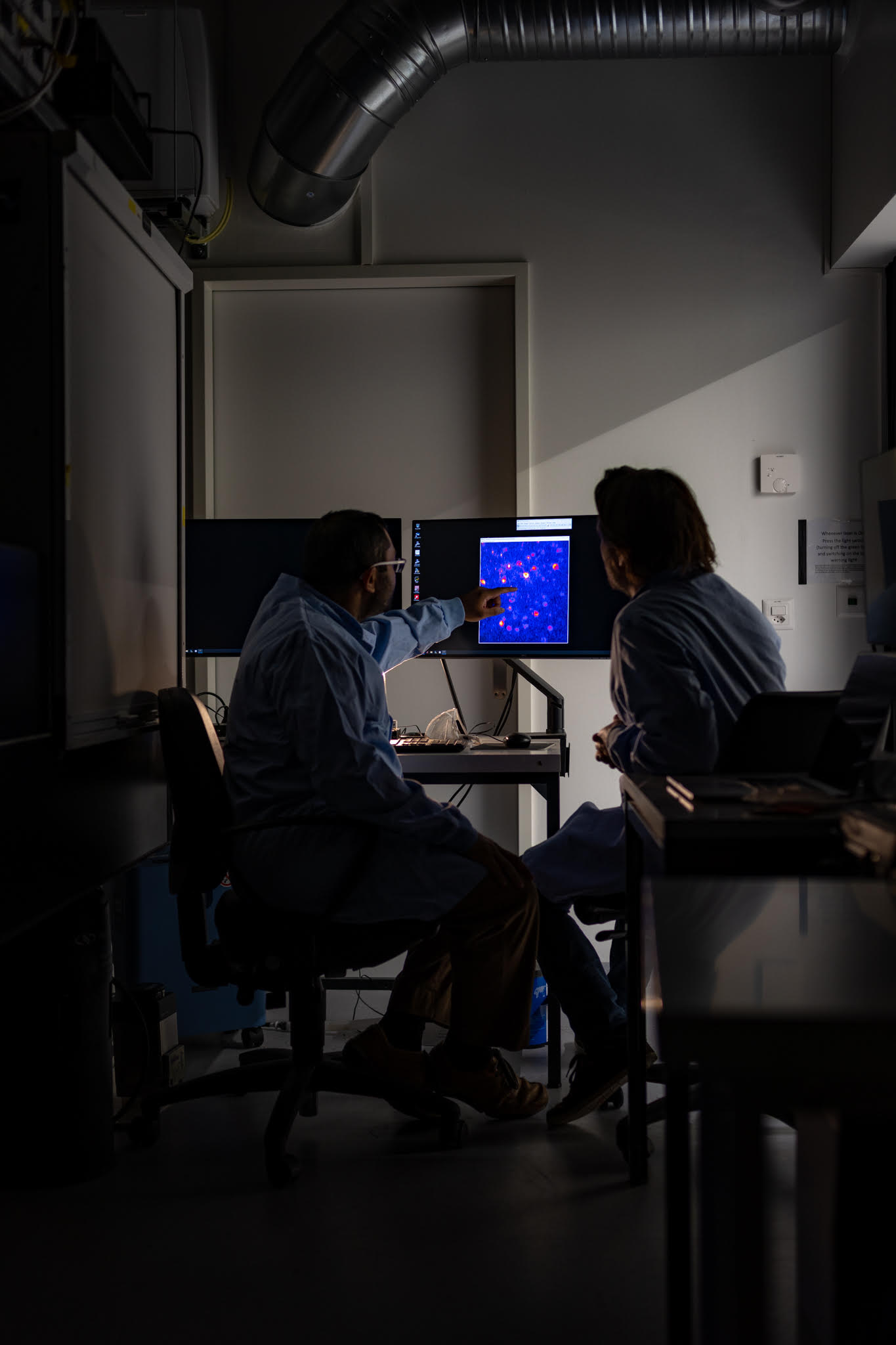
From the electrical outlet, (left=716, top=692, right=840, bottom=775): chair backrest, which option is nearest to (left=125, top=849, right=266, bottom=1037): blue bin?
(left=716, top=692, right=840, bottom=775): chair backrest

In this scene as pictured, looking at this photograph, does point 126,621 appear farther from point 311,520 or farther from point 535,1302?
point 535,1302

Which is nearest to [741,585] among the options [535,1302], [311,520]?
[311,520]

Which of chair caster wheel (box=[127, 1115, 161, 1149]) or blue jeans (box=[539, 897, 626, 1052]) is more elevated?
blue jeans (box=[539, 897, 626, 1052])

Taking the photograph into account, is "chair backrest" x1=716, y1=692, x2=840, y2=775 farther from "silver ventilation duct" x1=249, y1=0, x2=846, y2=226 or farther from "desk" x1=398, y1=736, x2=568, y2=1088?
"silver ventilation duct" x1=249, y1=0, x2=846, y2=226

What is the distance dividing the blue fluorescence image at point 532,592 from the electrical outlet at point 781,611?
0.99 m

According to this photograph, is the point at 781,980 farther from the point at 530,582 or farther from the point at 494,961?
the point at 530,582

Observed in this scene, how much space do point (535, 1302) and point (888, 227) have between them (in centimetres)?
296

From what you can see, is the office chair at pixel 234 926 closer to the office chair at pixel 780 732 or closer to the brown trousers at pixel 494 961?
the brown trousers at pixel 494 961

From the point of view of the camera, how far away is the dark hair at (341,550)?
7.41 ft

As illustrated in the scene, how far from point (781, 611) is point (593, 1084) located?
6.04 feet

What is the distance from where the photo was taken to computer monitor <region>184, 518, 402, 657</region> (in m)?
2.96

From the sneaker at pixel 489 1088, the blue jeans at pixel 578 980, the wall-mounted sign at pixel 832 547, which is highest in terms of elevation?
the wall-mounted sign at pixel 832 547

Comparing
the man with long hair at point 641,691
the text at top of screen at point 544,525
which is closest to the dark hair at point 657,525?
the man with long hair at point 641,691

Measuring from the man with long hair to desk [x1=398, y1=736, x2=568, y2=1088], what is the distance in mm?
151
